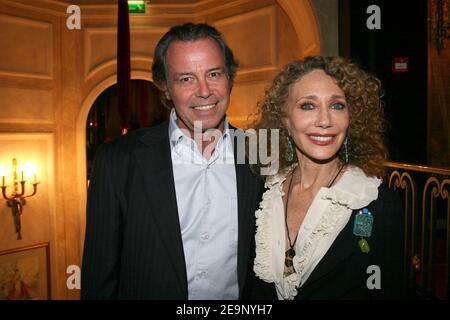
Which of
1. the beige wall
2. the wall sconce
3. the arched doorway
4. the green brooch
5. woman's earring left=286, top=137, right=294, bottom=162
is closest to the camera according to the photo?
the green brooch

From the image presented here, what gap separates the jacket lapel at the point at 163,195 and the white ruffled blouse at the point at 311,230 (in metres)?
0.34

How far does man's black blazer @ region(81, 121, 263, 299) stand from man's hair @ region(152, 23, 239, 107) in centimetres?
38

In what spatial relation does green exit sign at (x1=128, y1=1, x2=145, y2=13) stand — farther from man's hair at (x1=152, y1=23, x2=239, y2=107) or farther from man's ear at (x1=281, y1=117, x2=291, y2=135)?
man's ear at (x1=281, y1=117, x2=291, y2=135)

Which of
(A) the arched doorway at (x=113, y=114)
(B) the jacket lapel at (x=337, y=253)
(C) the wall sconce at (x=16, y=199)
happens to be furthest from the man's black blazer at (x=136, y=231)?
(A) the arched doorway at (x=113, y=114)

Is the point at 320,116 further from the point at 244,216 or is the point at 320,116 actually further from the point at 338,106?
the point at 244,216

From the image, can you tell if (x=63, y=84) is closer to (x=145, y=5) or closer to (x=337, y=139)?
(x=145, y=5)

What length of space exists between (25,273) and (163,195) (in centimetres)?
445

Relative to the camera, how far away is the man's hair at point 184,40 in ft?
6.04

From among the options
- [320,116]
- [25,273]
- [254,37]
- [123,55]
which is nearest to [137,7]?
[123,55]

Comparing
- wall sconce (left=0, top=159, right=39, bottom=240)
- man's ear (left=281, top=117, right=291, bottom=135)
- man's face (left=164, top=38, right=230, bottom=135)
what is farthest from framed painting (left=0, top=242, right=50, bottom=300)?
man's ear (left=281, top=117, right=291, bottom=135)

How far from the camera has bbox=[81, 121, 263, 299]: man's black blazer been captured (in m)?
1.67

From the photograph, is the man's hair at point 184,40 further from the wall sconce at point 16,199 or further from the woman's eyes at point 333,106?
the wall sconce at point 16,199

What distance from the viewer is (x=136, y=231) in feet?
5.56

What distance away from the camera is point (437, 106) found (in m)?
4.17
